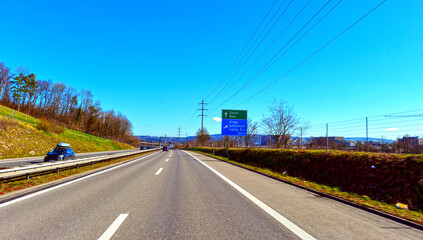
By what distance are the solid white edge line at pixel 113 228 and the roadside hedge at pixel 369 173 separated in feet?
24.6

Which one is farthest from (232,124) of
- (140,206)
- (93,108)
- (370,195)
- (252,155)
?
(93,108)

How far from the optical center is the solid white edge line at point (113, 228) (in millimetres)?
3387

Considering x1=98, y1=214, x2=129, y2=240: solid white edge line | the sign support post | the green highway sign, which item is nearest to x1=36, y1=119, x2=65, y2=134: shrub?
the sign support post

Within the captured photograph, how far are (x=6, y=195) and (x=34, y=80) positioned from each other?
69.4 metres

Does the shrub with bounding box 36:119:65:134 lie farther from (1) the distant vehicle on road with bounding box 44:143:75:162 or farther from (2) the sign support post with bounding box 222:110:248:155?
(2) the sign support post with bounding box 222:110:248:155

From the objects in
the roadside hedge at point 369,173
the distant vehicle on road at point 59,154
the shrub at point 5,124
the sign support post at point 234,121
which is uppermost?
the sign support post at point 234,121

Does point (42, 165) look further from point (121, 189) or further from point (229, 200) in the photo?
point (229, 200)

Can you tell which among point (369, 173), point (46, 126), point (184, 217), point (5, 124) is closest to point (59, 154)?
point (184, 217)

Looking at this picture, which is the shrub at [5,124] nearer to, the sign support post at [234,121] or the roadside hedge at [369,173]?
the sign support post at [234,121]

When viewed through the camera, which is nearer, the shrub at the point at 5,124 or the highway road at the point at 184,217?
the highway road at the point at 184,217

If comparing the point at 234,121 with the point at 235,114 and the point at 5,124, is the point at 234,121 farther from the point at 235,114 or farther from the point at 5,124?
the point at 5,124

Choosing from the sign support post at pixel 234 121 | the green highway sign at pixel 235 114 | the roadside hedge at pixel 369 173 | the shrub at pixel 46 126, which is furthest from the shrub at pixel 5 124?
the roadside hedge at pixel 369 173

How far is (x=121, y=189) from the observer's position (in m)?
7.18

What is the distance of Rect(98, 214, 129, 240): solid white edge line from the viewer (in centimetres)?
339
